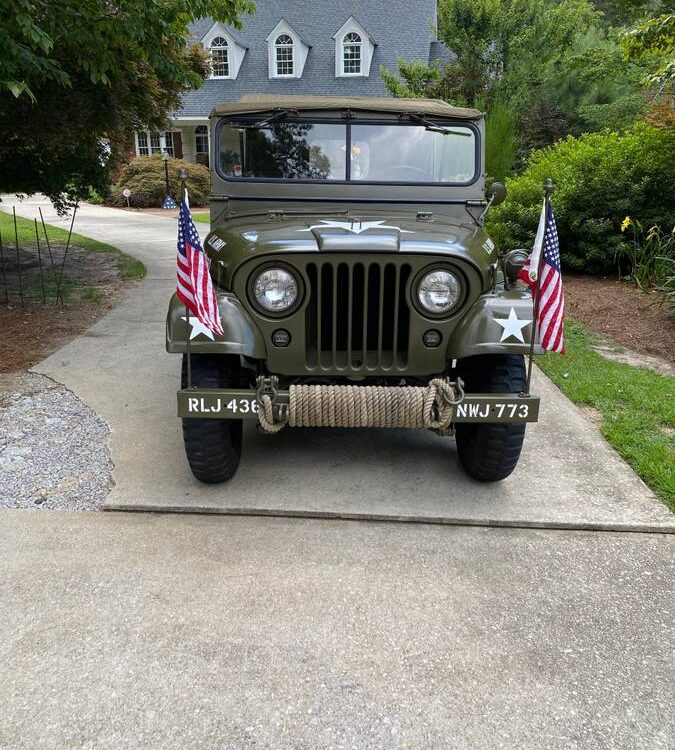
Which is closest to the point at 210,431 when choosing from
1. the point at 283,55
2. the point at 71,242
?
the point at 71,242

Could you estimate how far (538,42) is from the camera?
1403 centimetres

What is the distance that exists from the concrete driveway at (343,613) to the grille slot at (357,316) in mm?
758

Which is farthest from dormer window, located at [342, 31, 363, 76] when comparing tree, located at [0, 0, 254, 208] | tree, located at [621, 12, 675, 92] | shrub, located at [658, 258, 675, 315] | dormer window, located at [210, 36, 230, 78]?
shrub, located at [658, 258, 675, 315]

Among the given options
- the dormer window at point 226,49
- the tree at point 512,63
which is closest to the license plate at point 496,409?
the tree at point 512,63

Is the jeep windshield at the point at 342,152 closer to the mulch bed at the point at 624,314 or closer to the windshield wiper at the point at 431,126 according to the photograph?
the windshield wiper at the point at 431,126

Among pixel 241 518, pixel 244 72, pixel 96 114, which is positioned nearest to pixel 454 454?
pixel 241 518

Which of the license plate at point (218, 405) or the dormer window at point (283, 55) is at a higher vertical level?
the dormer window at point (283, 55)

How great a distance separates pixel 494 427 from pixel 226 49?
2486 cm

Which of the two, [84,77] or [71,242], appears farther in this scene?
[71,242]

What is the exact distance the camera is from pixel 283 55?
24.3m

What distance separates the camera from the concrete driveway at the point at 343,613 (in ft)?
7.16

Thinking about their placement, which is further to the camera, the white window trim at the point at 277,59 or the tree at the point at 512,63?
the white window trim at the point at 277,59

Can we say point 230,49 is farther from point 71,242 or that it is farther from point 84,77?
point 84,77

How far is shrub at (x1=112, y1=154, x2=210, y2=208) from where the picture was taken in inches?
909
